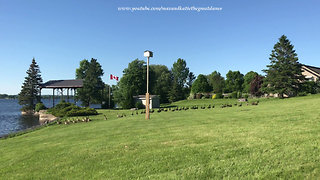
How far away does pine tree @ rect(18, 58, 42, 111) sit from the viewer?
53531 millimetres

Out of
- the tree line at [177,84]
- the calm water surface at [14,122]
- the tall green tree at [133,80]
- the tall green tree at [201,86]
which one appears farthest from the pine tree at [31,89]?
the tall green tree at [201,86]

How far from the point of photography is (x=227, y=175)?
3994 millimetres

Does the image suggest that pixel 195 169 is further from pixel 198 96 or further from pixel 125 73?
pixel 198 96

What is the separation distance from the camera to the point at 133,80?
5584 cm

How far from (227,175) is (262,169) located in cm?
71

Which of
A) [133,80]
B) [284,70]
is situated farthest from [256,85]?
[133,80]

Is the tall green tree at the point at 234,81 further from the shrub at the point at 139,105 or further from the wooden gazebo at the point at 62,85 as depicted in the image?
the wooden gazebo at the point at 62,85

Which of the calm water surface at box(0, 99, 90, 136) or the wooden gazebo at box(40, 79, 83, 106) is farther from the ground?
→ the wooden gazebo at box(40, 79, 83, 106)

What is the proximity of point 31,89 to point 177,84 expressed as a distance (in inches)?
1597

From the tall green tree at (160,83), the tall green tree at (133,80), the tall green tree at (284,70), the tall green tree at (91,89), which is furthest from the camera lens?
the tall green tree at (160,83)

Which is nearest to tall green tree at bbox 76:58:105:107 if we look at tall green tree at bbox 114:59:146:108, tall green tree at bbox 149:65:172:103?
tall green tree at bbox 114:59:146:108

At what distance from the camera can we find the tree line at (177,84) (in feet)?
126

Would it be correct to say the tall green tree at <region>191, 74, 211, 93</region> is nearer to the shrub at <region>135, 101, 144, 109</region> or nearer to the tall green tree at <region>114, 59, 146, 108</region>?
the tall green tree at <region>114, 59, 146, 108</region>

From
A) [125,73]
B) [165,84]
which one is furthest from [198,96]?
[125,73]
